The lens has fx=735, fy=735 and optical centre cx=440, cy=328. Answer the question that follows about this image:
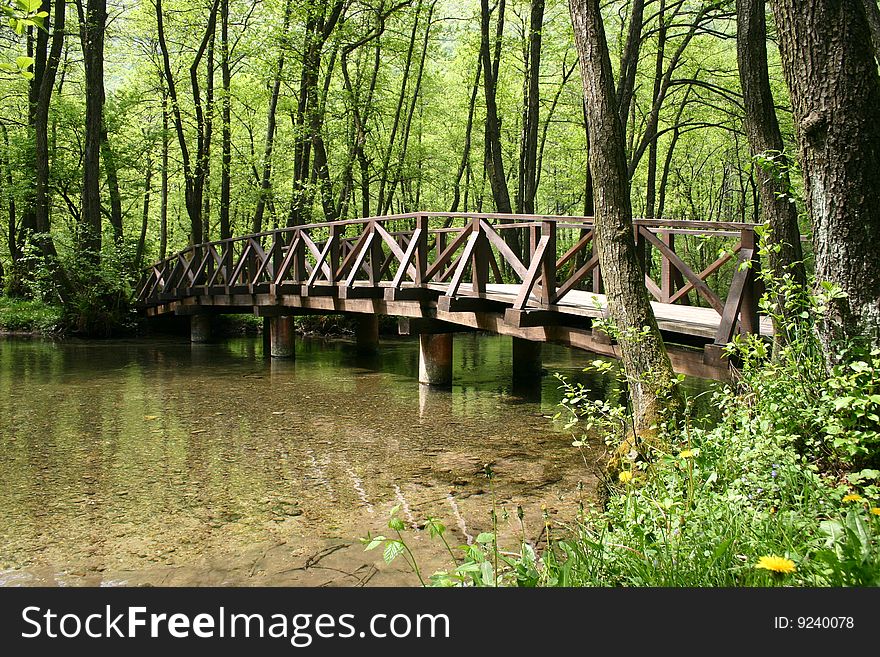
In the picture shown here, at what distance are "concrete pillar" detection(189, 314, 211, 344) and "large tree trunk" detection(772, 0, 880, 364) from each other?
1567cm

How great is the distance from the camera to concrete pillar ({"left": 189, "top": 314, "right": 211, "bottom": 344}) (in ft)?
57.3

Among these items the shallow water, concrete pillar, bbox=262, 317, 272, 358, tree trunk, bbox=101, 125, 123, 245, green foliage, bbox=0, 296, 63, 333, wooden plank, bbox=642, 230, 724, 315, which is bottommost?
the shallow water

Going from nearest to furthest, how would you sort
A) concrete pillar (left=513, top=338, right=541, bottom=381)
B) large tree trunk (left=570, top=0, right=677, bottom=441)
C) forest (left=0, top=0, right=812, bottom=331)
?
large tree trunk (left=570, top=0, right=677, bottom=441) < concrete pillar (left=513, top=338, right=541, bottom=381) < forest (left=0, top=0, right=812, bottom=331)

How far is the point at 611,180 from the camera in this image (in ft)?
17.3

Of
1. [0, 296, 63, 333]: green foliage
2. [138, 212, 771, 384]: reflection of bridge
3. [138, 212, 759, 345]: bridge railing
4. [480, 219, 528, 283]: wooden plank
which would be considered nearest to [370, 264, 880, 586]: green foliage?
[138, 212, 759, 345]: bridge railing

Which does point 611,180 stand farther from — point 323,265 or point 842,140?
point 323,265

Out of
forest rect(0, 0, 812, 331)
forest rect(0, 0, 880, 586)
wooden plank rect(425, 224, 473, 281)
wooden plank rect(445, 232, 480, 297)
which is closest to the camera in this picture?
forest rect(0, 0, 880, 586)

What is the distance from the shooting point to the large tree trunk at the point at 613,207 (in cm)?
516

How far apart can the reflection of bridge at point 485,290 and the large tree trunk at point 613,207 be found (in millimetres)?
491

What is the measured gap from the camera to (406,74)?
65.2ft

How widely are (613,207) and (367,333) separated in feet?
31.6

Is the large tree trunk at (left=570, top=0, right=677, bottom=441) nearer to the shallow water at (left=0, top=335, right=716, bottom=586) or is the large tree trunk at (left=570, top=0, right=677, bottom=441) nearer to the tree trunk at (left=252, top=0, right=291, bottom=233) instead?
the shallow water at (left=0, top=335, right=716, bottom=586)

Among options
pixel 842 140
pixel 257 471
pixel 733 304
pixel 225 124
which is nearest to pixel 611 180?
pixel 733 304
